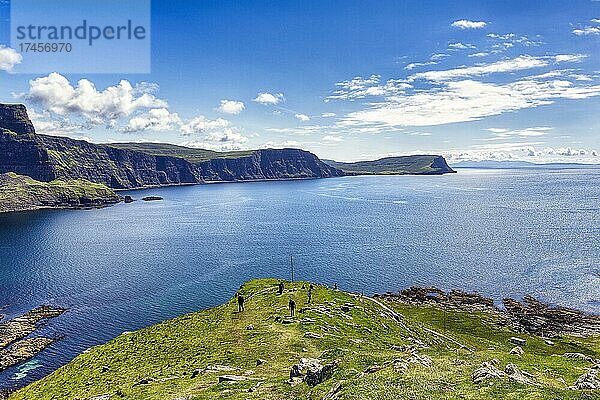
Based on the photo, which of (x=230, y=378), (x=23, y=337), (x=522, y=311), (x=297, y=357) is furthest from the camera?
(x=522, y=311)

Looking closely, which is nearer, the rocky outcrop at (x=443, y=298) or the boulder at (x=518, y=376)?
the boulder at (x=518, y=376)

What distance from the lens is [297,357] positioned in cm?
4297

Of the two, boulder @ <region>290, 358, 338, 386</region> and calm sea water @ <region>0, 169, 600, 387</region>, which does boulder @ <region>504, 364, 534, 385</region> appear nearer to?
boulder @ <region>290, 358, 338, 386</region>

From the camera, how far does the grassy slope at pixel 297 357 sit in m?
25.3

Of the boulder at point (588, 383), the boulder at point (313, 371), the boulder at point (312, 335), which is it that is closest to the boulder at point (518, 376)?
the boulder at point (588, 383)

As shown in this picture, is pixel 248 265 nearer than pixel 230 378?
No

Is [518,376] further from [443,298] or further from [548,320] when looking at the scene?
[443,298]

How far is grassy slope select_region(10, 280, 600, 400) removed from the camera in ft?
83.1

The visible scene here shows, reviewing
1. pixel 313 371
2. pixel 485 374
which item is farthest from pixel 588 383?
pixel 313 371

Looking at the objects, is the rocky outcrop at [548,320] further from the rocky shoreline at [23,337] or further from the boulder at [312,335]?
the rocky shoreline at [23,337]

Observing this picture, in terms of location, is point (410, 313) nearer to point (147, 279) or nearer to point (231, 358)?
point (231, 358)

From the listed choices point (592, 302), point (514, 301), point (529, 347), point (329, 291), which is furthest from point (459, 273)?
point (329, 291)

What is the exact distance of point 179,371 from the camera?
43.1 metres

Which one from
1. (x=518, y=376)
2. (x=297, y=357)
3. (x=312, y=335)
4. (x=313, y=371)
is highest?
(x=518, y=376)
